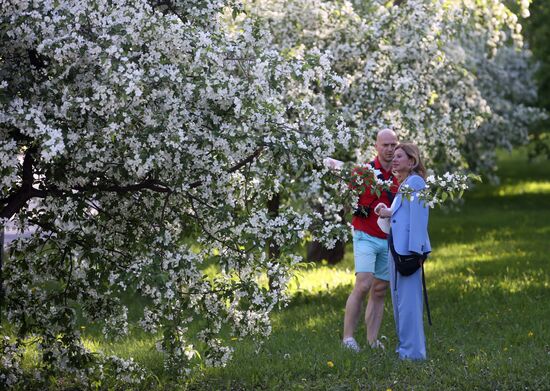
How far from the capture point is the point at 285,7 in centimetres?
1090

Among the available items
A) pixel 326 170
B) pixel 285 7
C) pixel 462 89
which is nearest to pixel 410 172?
pixel 326 170

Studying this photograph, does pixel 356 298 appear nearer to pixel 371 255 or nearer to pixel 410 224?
pixel 371 255

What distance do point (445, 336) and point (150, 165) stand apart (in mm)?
4715

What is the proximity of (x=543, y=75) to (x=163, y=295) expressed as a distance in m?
20.5

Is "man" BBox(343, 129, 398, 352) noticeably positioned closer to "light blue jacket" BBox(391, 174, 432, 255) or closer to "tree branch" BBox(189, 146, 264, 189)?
"light blue jacket" BBox(391, 174, 432, 255)

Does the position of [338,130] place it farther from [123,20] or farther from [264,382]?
[264,382]

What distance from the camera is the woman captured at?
803 centimetres

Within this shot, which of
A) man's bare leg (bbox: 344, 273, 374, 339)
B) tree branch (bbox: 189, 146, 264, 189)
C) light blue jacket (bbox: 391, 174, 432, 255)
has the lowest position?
man's bare leg (bbox: 344, 273, 374, 339)

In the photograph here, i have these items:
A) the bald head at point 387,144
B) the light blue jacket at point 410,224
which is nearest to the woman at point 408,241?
the light blue jacket at point 410,224

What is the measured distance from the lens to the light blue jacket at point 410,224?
8000mm

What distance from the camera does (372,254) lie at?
870 cm

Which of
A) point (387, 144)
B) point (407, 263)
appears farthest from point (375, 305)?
point (387, 144)

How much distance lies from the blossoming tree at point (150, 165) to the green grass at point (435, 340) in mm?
499

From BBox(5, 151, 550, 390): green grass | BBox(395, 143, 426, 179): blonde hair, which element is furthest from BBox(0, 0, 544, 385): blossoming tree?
BBox(395, 143, 426, 179): blonde hair
